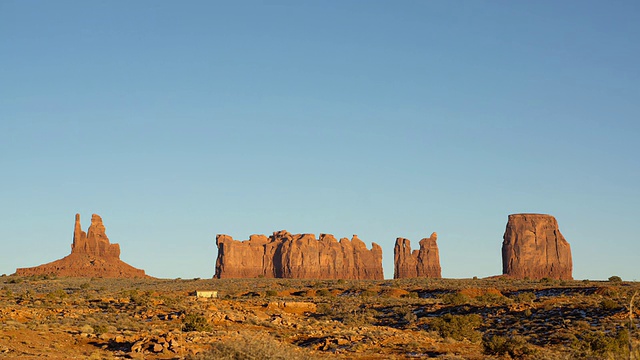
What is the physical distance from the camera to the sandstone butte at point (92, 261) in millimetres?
136250

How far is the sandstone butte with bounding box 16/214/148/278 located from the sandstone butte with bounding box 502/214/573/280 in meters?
74.1

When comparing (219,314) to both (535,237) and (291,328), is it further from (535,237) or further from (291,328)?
(535,237)

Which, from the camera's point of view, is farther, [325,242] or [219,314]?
[325,242]

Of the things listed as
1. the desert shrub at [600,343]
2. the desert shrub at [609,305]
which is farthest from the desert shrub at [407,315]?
the desert shrub at [600,343]

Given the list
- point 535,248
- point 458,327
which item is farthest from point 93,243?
point 458,327

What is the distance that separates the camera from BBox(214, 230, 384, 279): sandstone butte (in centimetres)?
17700

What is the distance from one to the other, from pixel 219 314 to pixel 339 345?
34.8 ft

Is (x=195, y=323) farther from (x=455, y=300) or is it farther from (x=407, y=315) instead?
(x=455, y=300)

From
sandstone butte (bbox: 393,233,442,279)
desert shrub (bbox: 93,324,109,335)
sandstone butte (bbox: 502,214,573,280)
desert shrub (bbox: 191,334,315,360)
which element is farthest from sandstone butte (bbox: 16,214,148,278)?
desert shrub (bbox: 191,334,315,360)

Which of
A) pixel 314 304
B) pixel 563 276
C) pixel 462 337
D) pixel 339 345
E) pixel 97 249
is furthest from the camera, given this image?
pixel 97 249

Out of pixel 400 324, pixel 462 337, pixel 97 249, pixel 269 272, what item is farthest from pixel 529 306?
pixel 269 272

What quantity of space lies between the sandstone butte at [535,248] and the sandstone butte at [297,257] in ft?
158

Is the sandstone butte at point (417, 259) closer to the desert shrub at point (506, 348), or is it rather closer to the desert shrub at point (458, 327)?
the desert shrub at point (458, 327)

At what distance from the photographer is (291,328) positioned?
36.9m
